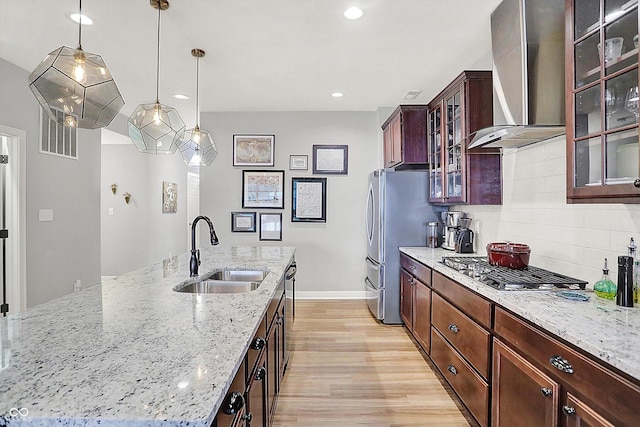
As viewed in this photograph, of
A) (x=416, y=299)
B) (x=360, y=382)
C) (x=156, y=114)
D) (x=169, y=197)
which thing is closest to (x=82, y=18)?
(x=156, y=114)

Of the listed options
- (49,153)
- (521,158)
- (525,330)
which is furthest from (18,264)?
(521,158)

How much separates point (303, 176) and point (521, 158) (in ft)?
9.89

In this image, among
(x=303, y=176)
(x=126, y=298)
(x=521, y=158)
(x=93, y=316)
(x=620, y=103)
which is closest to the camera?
(x=93, y=316)

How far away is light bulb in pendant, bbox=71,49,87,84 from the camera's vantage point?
1.68 m

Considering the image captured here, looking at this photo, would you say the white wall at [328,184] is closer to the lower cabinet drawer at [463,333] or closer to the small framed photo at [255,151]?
the small framed photo at [255,151]

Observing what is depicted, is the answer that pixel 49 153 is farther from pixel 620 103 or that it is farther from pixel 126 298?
pixel 620 103

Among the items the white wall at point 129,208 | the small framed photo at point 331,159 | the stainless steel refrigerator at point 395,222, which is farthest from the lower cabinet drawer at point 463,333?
the white wall at point 129,208

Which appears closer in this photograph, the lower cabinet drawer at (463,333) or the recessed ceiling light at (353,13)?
the lower cabinet drawer at (463,333)

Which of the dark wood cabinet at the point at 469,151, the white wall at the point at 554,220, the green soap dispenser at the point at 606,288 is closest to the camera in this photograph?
the green soap dispenser at the point at 606,288

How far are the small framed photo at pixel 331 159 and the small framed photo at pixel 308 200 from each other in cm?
16

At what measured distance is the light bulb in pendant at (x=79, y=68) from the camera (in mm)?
1679

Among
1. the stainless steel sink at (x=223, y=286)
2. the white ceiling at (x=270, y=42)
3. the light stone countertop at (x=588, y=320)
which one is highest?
the white ceiling at (x=270, y=42)

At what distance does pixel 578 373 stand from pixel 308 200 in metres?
4.06

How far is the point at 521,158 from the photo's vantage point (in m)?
2.60
